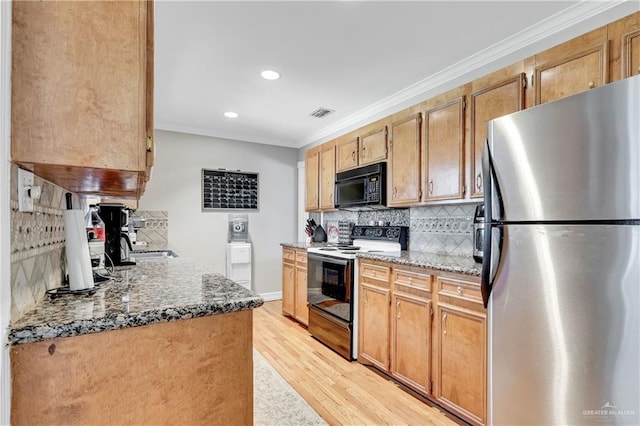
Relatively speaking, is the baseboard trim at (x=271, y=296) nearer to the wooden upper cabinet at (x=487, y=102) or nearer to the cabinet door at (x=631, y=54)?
the wooden upper cabinet at (x=487, y=102)

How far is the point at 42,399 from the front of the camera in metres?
0.80

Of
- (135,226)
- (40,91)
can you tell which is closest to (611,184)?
(40,91)

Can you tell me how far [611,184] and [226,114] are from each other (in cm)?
359

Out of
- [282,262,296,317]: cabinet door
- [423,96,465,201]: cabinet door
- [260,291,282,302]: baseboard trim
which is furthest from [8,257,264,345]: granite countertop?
[260,291,282,302]: baseboard trim

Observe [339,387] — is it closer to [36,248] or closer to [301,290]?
[301,290]

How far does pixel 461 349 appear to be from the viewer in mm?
1914

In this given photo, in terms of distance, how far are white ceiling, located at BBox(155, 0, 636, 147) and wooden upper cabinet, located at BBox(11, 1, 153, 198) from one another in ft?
4.01

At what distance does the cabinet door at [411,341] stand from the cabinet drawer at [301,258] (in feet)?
4.49

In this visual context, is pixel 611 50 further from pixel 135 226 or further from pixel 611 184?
pixel 135 226

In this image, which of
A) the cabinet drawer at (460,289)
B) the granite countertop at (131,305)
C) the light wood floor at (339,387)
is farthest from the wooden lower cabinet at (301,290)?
the granite countertop at (131,305)

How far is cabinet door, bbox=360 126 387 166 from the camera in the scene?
122 inches

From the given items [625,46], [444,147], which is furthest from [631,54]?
[444,147]

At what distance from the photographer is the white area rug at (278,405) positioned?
1957 mm

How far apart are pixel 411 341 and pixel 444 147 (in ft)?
4.78
